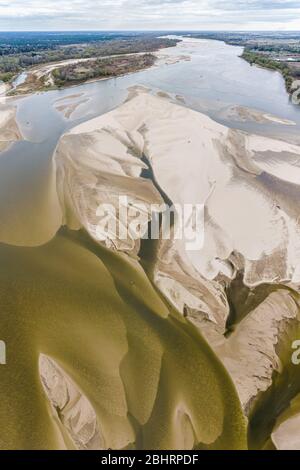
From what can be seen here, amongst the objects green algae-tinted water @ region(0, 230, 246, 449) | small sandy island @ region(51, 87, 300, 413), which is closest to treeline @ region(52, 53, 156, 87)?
small sandy island @ region(51, 87, 300, 413)

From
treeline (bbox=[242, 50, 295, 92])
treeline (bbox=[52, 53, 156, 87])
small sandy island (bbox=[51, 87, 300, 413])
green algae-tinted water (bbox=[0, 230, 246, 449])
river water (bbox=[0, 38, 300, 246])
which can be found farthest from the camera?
treeline (bbox=[52, 53, 156, 87])

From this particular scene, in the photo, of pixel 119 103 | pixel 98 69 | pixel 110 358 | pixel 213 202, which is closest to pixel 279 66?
pixel 98 69

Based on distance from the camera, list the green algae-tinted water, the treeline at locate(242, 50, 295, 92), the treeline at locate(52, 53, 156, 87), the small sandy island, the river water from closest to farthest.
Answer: the green algae-tinted water
the small sandy island
the river water
the treeline at locate(242, 50, 295, 92)
the treeline at locate(52, 53, 156, 87)

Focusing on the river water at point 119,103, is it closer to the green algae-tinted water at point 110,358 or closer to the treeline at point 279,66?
the treeline at point 279,66

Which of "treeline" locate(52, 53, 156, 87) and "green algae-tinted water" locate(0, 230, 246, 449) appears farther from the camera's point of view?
"treeline" locate(52, 53, 156, 87)

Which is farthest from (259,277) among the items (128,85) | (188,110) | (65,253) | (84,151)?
(128,85)

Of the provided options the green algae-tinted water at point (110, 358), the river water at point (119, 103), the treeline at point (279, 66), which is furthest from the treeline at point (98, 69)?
the green algae-tinted water at point (110, 358)

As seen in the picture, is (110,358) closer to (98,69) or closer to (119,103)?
(119,103)

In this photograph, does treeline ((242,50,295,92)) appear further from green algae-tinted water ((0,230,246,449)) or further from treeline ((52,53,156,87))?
green algae-tinted water ((0,230,246,449))
